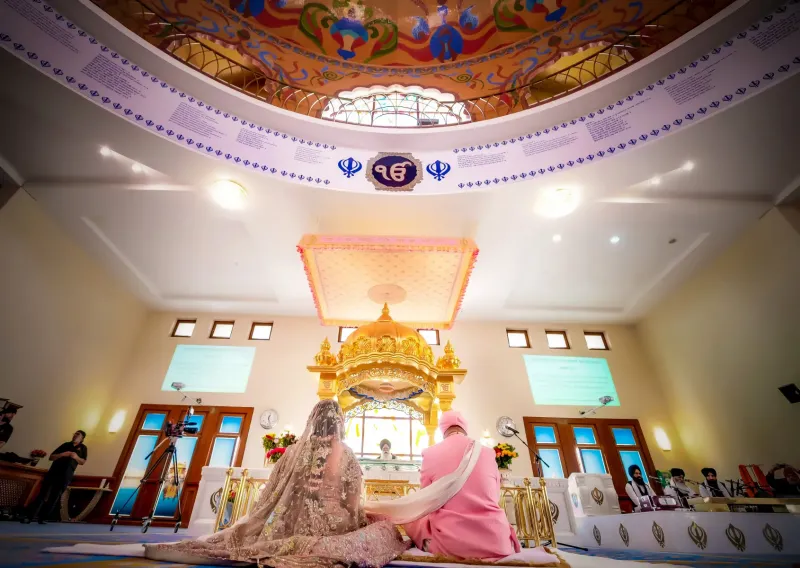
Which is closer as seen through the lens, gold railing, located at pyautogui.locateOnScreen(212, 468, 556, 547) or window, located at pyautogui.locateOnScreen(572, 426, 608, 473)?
gold railing, located at pyautogui.locateOnScreen(212, 468, 556, 547)

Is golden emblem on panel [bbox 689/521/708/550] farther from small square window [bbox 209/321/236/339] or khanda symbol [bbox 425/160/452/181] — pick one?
small square window [bbox 209/321/236/339]

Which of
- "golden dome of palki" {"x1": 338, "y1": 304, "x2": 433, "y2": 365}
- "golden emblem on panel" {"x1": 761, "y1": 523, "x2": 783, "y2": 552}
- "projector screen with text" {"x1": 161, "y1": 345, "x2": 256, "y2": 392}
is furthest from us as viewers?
"projector screen with text" {"x1": 161, "y1": 345, "x2": 256, "y2": 392}

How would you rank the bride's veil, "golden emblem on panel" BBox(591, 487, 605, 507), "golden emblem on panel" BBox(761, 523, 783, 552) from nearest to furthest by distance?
the bride's veil, "golden emblem on panel" BBox(761, 523, 783, 552), "golden emblem on panel" BBox(591, 487, 605, 507)

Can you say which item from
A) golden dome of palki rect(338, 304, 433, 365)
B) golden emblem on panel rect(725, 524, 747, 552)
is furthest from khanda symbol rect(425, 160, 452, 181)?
golden emblem on panel rect(725, 524, 747, 552)

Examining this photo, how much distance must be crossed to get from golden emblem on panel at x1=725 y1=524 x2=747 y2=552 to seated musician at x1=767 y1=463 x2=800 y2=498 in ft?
8.71

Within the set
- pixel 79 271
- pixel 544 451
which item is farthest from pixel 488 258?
pixel 79 271

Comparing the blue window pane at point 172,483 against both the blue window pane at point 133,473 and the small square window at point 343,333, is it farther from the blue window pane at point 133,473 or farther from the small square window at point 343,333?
the small square window at point 343,333

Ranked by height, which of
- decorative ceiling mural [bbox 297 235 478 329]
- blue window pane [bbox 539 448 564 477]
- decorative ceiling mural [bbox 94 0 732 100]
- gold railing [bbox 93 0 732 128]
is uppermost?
decorative ceiling mural [bbox 94 0 732 100]

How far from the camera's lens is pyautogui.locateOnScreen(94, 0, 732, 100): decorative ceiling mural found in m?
5.89

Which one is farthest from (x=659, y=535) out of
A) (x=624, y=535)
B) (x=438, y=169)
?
(x=438, y=169)

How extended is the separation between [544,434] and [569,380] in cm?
153

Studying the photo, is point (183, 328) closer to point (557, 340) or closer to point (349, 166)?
point (349, 166)

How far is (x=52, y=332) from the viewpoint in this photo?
7023 mm

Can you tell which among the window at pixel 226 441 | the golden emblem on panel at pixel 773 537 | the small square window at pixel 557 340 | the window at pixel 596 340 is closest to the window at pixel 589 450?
the small square window at pixel 557 340
